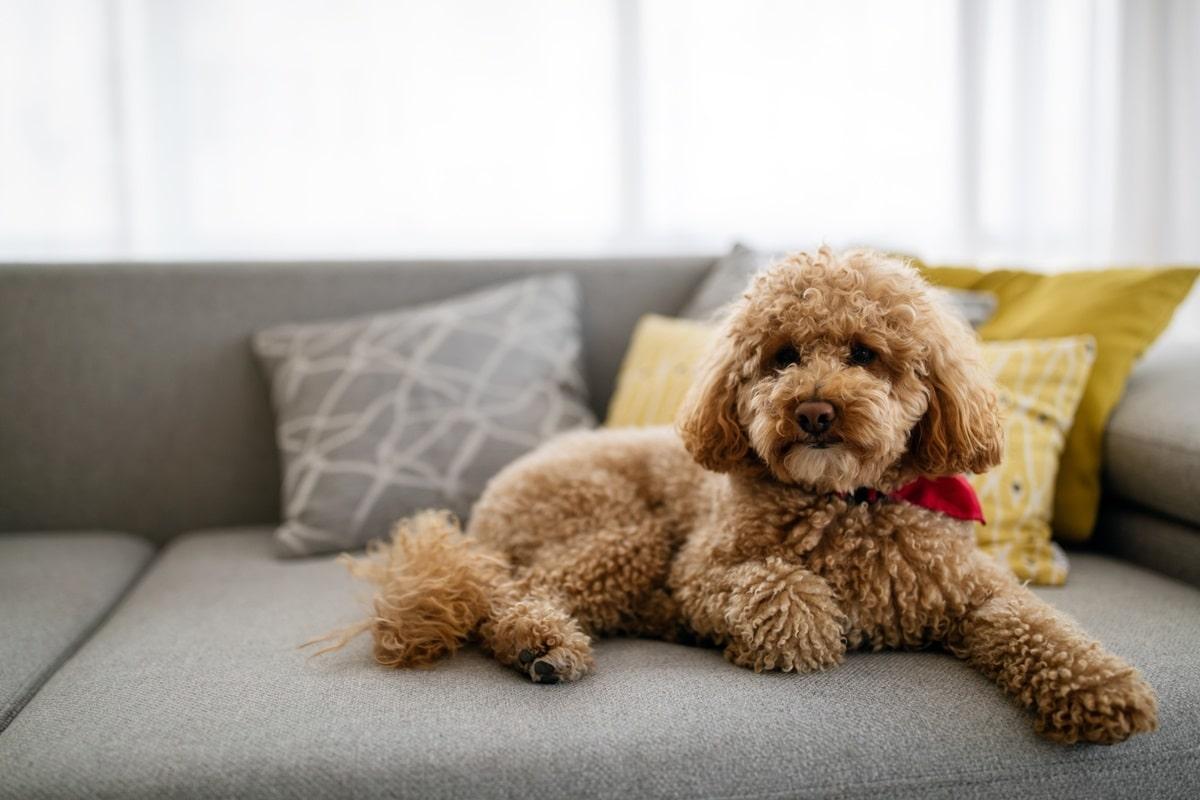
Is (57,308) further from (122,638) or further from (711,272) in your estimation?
(711,272)

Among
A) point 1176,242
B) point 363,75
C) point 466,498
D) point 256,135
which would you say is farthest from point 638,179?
point 1176,242

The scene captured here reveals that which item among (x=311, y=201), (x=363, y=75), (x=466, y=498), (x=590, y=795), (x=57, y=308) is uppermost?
(x=363, y=75)

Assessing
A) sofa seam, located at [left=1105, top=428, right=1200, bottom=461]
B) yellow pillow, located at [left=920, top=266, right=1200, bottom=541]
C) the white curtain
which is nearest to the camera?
sofa seam, located at [left=1105, top=428, right=1200, bottom=461]

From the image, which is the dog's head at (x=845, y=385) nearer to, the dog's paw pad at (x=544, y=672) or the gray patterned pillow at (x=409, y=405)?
the dog's paw pad at (x=544, y=672)

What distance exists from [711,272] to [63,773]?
1630 millimetres

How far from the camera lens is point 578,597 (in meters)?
1.25

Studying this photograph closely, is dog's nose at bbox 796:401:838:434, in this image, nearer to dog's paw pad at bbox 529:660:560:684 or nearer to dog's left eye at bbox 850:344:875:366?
dog's left eye at bbox 850:344:875:366

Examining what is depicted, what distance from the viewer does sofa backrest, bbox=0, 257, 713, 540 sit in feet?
6.41

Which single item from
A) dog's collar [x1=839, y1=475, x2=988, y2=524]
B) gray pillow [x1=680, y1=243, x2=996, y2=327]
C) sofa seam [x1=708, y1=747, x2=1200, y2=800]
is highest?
gray pillow [x1=680, y1=243, x2=996, y2=327]

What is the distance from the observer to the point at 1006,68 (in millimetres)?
2844

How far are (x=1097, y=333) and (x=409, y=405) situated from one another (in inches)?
53.4

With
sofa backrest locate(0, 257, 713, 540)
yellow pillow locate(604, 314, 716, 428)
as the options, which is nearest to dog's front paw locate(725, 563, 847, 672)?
yellow pillow locate(604, 314, 716, 428)

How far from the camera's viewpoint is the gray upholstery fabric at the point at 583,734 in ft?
3.09

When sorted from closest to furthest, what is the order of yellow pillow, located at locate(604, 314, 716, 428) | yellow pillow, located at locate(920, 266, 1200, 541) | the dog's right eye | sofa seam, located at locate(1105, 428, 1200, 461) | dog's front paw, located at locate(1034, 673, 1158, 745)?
1. dog's front paw, located at locate(1034, 673, 1158, 745)
2. the dog's right eye
3. sofa seam, located at locate(1105, 428, 1200, 461)
4. yellow pillow, located at locate(920, 266, 1200, 541)
5. yellow pillow, located at locate(604, 314, 716, 428)
